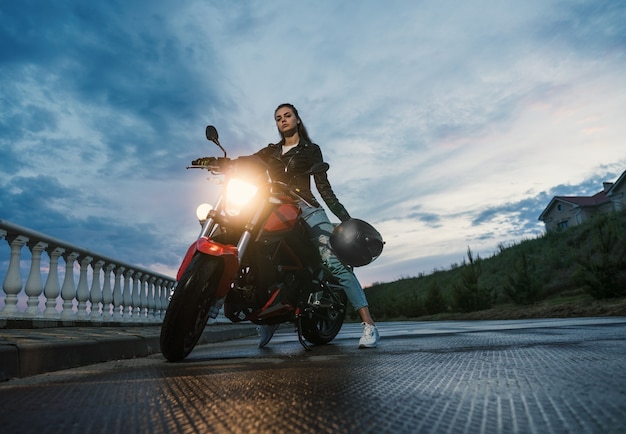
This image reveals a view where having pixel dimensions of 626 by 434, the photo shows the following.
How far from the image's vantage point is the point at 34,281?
635 cm

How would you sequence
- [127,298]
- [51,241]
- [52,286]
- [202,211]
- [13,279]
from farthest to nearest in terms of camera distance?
[127,298]
[52,286]
[51,241]
[13,279]
[202,211]

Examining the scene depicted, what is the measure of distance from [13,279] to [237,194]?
3.81 m

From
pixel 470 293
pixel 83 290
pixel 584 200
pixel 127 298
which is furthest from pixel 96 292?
pixel 584 200

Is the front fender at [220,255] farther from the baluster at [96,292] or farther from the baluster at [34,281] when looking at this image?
the baluster at [96,292]

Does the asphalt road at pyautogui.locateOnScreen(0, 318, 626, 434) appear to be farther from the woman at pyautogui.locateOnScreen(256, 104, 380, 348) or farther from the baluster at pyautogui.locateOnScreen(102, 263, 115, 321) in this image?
the baluster at pyautogui.locateOnScreen(102, 263, 115, 321)

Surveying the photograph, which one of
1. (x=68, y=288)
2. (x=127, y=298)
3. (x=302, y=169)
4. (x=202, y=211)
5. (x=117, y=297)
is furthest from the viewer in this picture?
(x=127, y=298)

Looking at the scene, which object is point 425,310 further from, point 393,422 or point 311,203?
point 393,422

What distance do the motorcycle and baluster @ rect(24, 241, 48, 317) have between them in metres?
3.40

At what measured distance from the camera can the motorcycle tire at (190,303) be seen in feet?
10.9

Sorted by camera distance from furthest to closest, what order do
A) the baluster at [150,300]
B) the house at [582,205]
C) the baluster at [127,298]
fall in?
the house at [582,205] < the baluster at [150,300] < the baluster at [127,298]

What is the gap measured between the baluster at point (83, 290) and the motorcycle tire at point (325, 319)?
4.05 meters

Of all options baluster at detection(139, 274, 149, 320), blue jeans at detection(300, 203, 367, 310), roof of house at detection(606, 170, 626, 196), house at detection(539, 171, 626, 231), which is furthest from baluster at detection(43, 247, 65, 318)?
roof of house at detection(606, 170, 626, 196)

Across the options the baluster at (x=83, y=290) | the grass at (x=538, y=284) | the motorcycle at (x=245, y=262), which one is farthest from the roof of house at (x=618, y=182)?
the motorcycle at (x=245, y=262)

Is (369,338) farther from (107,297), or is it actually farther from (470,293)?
(470,293)
